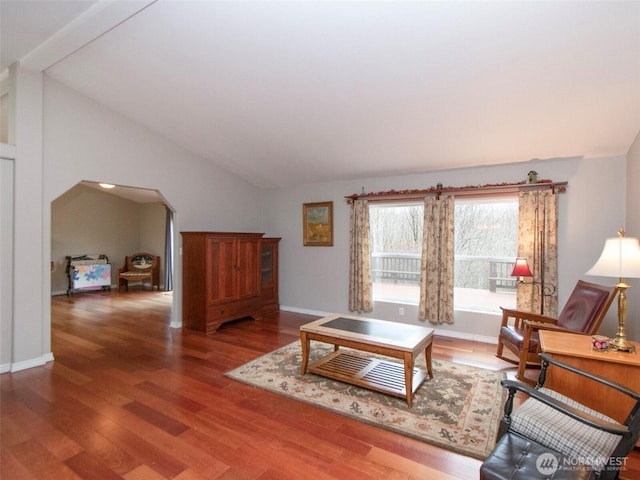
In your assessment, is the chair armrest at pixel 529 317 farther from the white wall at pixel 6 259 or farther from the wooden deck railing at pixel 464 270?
the white wall at pixel 6 259

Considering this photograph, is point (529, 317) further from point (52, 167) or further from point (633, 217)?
point (52, 167)

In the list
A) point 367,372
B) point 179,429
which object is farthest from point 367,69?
point 179,429

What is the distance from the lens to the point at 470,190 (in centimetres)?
404

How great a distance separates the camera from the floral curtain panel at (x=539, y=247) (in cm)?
362

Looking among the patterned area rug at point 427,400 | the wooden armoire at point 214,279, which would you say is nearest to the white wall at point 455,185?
the wooden armoire at point 214,279

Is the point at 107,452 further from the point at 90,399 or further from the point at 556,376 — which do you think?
the point at 556,376

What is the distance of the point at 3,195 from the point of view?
303 centimetres

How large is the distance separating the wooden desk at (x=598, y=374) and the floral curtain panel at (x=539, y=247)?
1.62 metres

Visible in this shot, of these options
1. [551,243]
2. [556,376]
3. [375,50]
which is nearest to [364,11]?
[375,50]

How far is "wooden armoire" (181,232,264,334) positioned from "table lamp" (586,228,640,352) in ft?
13.5

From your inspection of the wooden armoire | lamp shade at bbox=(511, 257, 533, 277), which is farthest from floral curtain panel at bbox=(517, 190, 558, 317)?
the wooden armoire

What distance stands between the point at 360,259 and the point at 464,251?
1454 mm

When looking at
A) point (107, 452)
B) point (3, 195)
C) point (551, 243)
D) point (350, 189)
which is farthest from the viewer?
point (350, 189)

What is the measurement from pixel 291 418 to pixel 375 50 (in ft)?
9.35
